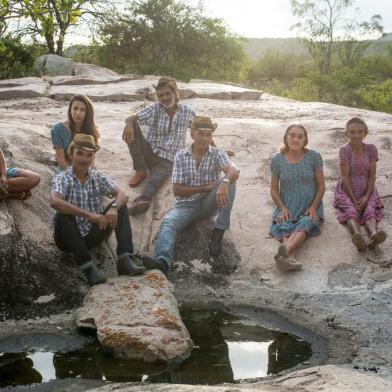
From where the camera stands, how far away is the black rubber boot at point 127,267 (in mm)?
4458

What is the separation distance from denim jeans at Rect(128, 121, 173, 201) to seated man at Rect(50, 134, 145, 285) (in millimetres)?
1137

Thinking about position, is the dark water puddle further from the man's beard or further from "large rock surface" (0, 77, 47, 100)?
"large rock surface" (0, 77, 47, 100)

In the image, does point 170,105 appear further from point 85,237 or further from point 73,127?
point 85,237

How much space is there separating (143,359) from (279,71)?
26658 millimetres

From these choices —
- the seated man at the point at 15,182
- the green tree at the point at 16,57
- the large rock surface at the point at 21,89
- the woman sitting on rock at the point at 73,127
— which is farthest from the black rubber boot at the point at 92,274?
the green tree at the point at 16,57

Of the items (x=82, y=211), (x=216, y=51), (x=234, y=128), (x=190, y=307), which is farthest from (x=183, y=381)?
(x=216, y=51)

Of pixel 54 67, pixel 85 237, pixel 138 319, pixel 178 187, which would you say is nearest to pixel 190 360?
pixel 138 319

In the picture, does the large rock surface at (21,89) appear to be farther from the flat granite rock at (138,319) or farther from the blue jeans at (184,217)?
the flat granite rock at (138,319)

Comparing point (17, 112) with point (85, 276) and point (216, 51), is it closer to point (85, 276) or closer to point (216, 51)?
point (85, 276)

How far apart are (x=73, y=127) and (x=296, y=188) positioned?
2.14 m

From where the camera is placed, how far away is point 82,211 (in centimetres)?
443

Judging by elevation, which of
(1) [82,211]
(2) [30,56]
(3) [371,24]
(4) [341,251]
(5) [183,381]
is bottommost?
(5) [183,381]

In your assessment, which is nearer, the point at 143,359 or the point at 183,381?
the point at 183,381

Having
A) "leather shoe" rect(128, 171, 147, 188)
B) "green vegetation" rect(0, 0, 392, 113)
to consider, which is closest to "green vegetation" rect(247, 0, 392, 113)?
"green vegetation" rect(0, 0, 392, 113)
